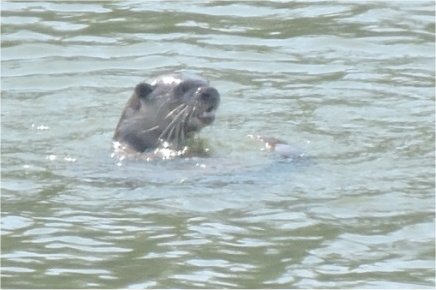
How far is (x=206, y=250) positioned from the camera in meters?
8.88

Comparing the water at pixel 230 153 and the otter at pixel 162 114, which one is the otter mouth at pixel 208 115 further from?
the water at pixel 230 153

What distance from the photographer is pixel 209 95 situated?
10914 mm

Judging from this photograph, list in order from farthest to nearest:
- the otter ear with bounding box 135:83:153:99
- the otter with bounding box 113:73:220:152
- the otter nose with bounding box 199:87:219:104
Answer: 1. the otter ear with bounding box 135:83:153:99
2. the otter with bounding box 113:73:220:152
3. the otter nose with bounding box 199:87:219:104

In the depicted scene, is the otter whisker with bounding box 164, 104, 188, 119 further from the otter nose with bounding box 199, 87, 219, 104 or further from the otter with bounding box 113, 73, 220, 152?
the otter nose with bounding box 199, 87, 219, 104

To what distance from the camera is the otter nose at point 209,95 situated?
10906mm

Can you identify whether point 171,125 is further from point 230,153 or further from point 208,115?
point 230,153

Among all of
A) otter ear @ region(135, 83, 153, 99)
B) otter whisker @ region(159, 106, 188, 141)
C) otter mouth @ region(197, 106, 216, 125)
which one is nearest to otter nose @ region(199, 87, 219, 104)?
otter mouth @ region(197, 106, 216, 125)

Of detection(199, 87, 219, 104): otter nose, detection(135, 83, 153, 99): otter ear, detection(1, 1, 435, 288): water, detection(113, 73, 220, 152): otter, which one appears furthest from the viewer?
detection(135, 83, 153, 99): otter ear

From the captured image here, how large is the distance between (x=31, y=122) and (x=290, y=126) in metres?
1.90

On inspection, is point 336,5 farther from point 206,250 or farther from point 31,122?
point 206,250

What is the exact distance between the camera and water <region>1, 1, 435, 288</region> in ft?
28.5

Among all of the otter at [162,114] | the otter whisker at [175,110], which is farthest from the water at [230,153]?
the otter whisker at [175,110]

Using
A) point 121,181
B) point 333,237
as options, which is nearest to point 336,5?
point 121,181

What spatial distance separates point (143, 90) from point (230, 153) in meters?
0.77
